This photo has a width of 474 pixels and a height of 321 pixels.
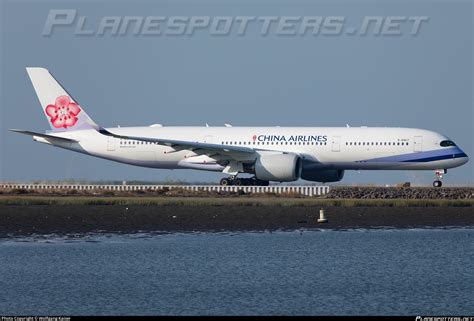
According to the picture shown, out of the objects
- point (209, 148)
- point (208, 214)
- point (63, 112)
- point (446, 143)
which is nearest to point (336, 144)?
point (446, 143)

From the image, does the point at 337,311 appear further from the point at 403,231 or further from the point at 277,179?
the point at 277,179

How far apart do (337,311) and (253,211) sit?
25619 millimetres

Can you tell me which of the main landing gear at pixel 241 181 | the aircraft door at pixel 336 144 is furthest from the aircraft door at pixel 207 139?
the aircraft door at pixel 336 144

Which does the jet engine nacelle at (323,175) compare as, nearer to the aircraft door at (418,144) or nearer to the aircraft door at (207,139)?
the aircraft door at (418,144)

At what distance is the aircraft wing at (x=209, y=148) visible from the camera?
66312mm

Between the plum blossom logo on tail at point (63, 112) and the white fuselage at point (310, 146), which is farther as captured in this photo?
the plum blossom logo on tail at point (63, 112)

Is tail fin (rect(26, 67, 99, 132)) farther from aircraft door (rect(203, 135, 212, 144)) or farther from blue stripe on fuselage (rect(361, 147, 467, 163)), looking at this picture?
blue stripe on fuselage (rect(361, 147, 467, 163))

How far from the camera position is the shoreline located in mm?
45500

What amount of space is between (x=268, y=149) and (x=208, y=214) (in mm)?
19400

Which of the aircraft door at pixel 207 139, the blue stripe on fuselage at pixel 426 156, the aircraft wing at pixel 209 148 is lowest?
the aircraft wing at pixel 209 148

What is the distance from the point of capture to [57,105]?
74.9 metres

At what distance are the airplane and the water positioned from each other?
24.0 meters

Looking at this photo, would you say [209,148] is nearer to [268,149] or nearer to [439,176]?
[268,149]

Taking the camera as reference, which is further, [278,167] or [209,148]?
[209,148]
